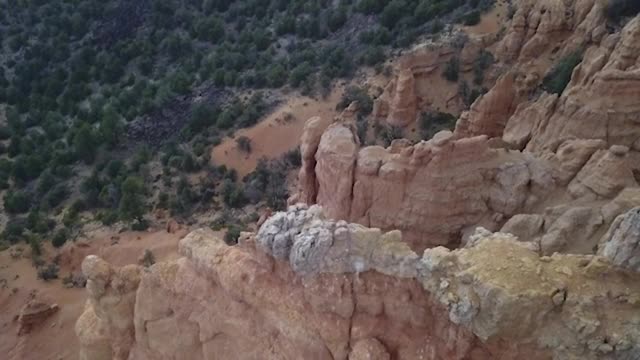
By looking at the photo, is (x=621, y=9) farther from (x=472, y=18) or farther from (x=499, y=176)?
(x=499, y=176)

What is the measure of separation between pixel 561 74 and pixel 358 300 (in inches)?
895

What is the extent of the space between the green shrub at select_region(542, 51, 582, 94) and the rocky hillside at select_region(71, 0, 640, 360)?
3.99 m

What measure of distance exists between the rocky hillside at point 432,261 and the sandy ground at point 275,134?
77.5 ft

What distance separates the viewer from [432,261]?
13.9 m

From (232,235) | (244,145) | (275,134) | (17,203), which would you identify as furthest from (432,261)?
(17,203)

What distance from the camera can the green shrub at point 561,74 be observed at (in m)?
33.5

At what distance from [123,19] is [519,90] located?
42.3m

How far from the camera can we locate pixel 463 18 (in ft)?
157

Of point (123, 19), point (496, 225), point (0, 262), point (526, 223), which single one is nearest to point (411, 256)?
point (526, 223)

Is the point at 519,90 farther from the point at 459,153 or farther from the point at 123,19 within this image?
the point at 123,19

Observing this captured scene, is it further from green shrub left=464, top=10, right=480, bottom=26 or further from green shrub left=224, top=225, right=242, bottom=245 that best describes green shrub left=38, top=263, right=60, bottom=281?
green shrub left=464, top=10, right=480, bottom=26

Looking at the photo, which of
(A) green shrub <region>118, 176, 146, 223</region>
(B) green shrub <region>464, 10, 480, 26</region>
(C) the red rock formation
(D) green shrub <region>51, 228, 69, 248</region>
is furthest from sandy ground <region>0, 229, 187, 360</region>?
(B) green shrub <region>464, 10, 480, 26</region>

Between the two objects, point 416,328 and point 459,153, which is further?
point 459,153

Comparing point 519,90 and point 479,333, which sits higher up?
point 479,333
